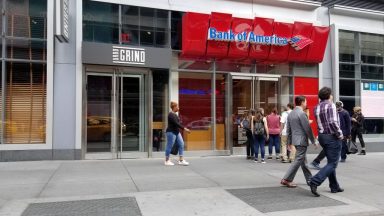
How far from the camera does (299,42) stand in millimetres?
13828

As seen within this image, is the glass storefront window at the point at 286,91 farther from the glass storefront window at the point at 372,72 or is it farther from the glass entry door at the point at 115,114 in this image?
the glass entry door at the point at 115,114

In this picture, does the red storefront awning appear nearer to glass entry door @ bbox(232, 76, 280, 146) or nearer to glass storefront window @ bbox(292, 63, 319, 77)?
glass storefront window @ bbox(292, 63, 319, 77)

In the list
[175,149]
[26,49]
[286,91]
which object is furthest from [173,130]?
[286,91]

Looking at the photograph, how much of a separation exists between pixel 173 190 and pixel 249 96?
7.05 m

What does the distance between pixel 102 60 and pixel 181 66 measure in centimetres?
260

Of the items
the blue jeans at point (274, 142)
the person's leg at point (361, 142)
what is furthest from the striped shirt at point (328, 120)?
the person's leg at point (361, 142)

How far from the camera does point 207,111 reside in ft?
43.8

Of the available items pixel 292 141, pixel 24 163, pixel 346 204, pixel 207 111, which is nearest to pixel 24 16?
pixel 24 163

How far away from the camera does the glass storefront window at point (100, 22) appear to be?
11.9 meters

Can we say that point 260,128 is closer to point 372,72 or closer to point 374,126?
point 374,126

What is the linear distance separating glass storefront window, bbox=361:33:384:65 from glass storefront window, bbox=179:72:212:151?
21.6 feet

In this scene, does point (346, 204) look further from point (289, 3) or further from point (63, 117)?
point (289, 3)

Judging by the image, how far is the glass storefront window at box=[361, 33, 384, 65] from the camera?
15531 millimetres

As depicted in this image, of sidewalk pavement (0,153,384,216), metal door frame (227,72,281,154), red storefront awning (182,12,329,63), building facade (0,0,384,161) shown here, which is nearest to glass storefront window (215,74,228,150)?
building facade (0,0,384,161)
